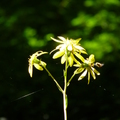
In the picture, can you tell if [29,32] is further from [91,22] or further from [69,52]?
[69,52]

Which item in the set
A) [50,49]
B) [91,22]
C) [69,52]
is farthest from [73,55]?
[91,22]

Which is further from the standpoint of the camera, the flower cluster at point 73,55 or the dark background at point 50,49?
the dark background at point 50,49

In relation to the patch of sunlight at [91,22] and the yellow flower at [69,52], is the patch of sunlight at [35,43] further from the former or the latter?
the yellow flower at [69,52]

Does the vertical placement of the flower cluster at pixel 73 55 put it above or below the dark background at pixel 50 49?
below

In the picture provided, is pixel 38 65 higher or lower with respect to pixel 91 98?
lower

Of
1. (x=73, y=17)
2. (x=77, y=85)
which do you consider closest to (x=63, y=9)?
(x=73, y=17)

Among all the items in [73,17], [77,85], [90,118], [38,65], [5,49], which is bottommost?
[38,65]

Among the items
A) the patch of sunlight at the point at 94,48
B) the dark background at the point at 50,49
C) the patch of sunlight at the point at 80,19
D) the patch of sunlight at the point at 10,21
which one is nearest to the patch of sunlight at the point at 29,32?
the dark background at the point at 50,49

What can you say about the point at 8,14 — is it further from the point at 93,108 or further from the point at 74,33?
the point at 93,108
